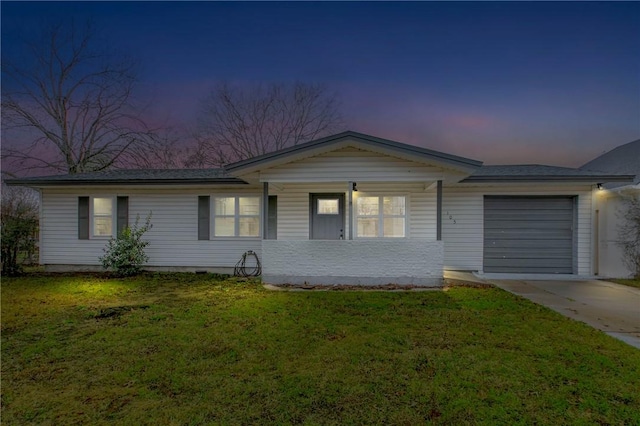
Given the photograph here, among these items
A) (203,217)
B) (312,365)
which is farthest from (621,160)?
(312,365)

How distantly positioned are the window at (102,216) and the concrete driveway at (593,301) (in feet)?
38.4

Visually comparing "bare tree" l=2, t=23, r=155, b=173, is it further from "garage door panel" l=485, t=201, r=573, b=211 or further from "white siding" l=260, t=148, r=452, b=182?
"garage door panel" l=485, t=201, r=573, b=211

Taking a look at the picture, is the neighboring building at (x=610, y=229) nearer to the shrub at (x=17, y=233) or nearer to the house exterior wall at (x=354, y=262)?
the house exterior wall at (x=354, y=262)

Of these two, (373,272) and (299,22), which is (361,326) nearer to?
(373,272)

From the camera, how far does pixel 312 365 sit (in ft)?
11.3

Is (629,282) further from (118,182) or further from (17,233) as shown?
(17,233)

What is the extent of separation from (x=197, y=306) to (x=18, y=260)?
8435 millimetres

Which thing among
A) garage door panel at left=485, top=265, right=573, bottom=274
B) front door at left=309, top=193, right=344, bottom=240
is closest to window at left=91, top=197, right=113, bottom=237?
front door at left=309, top=193, right=344, bottom=240

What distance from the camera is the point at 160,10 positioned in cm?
1255

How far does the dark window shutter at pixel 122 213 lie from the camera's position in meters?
10.2

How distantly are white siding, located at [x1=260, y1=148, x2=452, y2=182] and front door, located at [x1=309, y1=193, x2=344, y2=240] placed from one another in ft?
6.08

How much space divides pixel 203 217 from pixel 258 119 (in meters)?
14.0

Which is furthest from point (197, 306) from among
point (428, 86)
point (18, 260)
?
point (428, 86)

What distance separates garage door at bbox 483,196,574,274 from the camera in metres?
9.27
